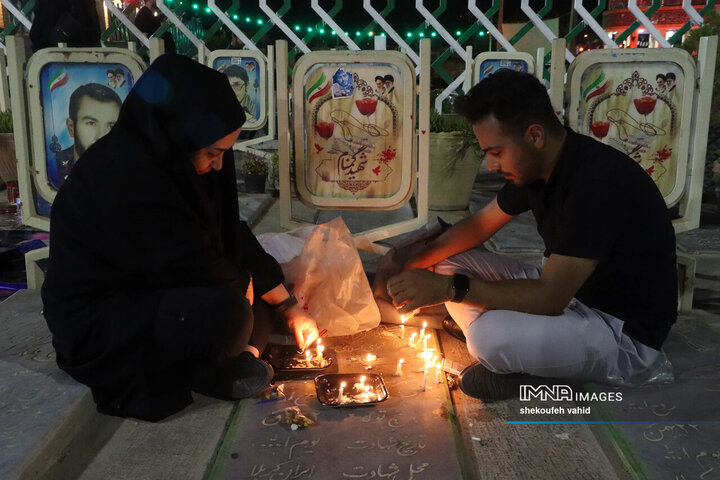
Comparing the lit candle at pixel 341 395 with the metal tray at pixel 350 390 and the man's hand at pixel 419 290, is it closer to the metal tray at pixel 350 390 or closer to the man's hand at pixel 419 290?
the metal tray at pixel 350 390

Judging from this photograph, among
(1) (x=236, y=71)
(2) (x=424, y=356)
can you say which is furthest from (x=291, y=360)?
(1) (x=236, y=71)

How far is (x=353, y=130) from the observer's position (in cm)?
363

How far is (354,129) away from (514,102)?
1.53m

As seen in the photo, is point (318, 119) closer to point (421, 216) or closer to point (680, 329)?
point (421, 216)

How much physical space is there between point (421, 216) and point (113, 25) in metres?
7.62

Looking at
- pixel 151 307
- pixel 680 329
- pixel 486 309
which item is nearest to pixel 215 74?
pixel 151 307

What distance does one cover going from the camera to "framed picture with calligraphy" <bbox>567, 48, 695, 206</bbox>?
10.5ft

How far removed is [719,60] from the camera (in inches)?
221

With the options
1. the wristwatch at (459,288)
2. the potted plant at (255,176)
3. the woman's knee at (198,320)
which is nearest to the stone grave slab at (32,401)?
the woman's knee at (198,320)

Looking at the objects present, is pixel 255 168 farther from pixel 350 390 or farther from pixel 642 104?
pixel 350 390

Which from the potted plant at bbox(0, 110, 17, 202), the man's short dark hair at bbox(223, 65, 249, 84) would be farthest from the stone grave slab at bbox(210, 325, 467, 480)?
the man's short dark hair at bbox(223, 65, 249, 84)

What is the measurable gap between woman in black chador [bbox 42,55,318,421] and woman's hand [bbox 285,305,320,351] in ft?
1.42

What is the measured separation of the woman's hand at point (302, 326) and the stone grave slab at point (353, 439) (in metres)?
0.22

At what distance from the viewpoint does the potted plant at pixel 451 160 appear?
218 inches
